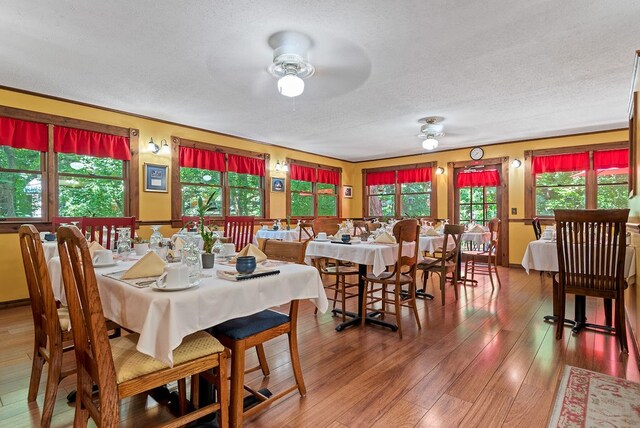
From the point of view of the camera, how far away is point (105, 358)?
1.22 m

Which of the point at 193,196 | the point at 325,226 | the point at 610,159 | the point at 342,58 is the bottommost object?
the point at 325,226

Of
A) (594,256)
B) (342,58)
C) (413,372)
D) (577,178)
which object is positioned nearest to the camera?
(413,372)

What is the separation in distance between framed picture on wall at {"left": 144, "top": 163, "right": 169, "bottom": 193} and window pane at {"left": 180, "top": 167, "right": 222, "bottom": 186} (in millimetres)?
348

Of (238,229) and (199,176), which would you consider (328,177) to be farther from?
(238,229)

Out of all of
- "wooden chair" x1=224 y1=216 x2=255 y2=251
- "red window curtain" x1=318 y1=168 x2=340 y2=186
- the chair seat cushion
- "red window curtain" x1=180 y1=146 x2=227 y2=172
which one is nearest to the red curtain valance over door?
"red window curtain" x1=318 y1=168 x2=340 y2=186

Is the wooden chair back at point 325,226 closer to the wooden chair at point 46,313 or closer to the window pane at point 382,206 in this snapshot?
the wooden chair at point 46,313

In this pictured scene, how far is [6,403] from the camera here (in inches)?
74.9

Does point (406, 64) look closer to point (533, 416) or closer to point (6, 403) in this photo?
point (533, 416)

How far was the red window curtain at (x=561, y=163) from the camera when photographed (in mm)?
5980

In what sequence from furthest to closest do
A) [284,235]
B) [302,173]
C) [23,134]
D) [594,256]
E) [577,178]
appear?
[302,173]
[577,178]
[284,235]
[23,134]
[594,256]

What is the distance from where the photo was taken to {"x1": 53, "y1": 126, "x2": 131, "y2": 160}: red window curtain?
4.31 metres

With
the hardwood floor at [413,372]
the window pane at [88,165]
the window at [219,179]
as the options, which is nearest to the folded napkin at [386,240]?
the hardwood floor at [413,372]

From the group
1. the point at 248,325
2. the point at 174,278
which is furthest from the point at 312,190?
the point at 174,278

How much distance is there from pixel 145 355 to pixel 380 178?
7744 mm
